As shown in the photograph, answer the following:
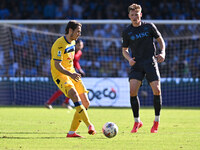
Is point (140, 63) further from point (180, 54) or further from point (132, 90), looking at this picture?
point (180, 54)

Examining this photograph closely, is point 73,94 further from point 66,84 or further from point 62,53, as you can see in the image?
point 62,53

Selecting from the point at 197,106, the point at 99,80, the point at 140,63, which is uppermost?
the point at 140,63

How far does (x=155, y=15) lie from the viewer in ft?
81.2

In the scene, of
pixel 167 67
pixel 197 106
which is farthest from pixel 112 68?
pixel 197 106

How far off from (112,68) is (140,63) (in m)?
11.5

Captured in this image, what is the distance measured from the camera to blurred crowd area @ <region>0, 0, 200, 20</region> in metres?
Answer: 24.8

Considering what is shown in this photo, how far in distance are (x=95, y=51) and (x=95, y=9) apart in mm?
4765

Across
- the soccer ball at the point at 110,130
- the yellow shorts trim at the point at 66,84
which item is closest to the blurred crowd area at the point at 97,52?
the yellow shorts trim at the point at 66,84

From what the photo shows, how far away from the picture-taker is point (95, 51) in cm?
2106

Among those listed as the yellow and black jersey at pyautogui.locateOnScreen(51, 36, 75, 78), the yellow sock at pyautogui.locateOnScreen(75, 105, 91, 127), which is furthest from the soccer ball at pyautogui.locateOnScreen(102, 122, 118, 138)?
the yellow and black jersey at pyautogui.locateOnScreen(51, 36, 75, 78)

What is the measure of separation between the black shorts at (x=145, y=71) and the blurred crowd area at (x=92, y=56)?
10.9 meters

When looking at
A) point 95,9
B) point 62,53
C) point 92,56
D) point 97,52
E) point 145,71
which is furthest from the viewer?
point 95,9

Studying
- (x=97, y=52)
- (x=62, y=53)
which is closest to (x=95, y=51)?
(x=97, y=52)

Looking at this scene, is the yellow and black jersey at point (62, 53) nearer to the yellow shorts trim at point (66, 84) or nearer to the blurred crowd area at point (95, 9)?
the yellow shorts trim at point (66, 84)
